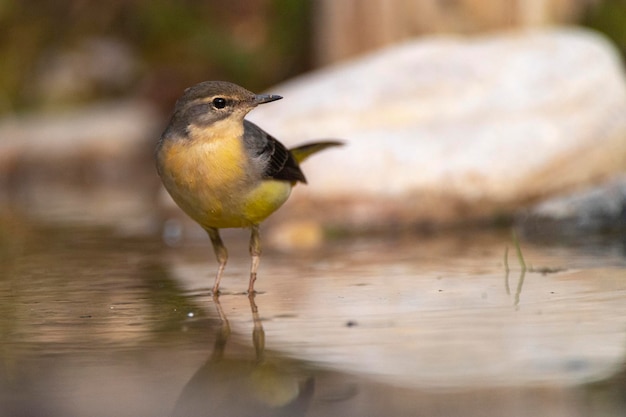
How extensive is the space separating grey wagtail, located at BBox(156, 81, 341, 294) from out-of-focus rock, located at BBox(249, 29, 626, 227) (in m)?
2.37

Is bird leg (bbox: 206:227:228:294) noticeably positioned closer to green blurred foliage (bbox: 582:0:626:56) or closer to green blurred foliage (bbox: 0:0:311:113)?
→ green blurred foliage (bbox: 582:0:626:56)

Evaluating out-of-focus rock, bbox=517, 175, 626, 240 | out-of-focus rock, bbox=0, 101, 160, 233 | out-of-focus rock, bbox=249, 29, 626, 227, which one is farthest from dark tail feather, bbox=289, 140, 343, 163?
out-of-focus rock, bbox=0, 101, 160, 233

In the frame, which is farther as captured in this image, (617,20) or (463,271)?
(617,20)

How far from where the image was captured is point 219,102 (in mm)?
5383

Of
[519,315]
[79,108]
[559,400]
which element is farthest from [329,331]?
[79,108]

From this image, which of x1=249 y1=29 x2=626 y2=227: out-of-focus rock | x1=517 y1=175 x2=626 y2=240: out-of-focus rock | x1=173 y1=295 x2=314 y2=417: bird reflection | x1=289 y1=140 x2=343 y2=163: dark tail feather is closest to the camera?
x1=173 y1=295 x2=314 y2=417: bird reflection

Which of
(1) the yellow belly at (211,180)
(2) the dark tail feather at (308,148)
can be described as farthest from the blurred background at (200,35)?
(1) the yellow belly at (211,180)

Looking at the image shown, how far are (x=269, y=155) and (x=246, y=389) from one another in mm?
2308

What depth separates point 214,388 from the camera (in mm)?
3422

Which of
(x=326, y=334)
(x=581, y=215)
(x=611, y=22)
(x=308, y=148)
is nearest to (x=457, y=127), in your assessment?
(x=581, y=215)

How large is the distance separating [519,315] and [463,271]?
4.27 ft

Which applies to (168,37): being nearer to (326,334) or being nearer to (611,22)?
(611,22)

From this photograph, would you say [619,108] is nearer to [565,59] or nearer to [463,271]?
[565,59]

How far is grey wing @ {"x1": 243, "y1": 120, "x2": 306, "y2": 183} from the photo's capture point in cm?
547
